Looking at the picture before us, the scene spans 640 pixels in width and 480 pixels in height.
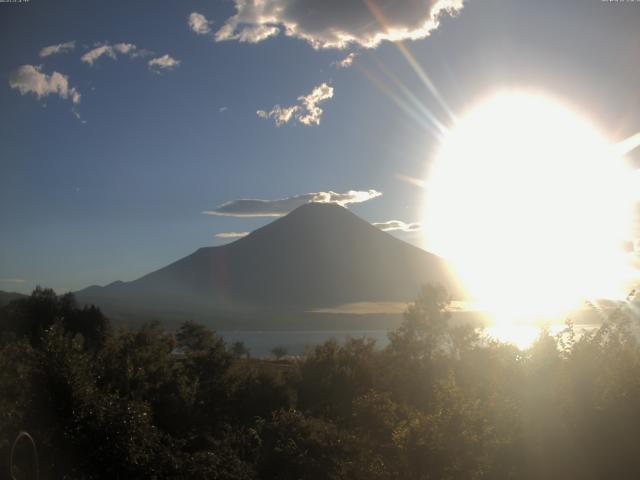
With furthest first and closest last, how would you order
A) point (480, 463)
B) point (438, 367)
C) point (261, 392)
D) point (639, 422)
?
point (438, 367) → point (261, 392) → point (639, 422) → point (480, 463)

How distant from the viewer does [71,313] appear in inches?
2606

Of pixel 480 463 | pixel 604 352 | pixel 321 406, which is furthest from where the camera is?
pixel 321 406

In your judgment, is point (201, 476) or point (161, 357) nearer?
point (201, 476)

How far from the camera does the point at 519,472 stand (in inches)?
497

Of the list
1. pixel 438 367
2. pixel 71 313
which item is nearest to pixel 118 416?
pixel 438 367

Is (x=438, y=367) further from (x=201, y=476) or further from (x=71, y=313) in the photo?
(x=71, y=313)

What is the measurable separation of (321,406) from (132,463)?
45.9ft

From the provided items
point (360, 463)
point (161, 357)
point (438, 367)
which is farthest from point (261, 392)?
point (360, 463)

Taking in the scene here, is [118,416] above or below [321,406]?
above

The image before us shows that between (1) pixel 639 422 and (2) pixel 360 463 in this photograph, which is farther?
(1) pixel 639 422

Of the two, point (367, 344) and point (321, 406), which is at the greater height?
point (367, 344)

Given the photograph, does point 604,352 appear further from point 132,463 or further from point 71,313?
point 71,313

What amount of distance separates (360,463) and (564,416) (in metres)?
6.25

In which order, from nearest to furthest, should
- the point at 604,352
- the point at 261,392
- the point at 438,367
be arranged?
the point at 604,352, the point at 261,392, the point at 438,367
